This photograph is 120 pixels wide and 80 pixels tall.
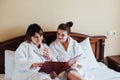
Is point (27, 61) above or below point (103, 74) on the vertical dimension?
above

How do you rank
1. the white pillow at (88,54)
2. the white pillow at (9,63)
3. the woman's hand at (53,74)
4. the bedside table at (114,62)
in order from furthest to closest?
1. the bedside table at (114,62)
2. the white pillow at (88,54)
3. the white pillow at (9,63)
4. the woman's hand at (53,74)

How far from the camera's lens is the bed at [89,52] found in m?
2.49

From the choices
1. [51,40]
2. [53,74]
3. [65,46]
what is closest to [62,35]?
[65,46]

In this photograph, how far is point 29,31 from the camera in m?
2.38

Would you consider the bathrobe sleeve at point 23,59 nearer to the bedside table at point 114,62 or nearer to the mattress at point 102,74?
the mattress at point 102,74

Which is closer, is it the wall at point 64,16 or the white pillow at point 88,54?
the wall at point 64,16

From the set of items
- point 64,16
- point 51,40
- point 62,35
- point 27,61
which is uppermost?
point 64,16

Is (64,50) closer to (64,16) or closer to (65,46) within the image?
(65,46)

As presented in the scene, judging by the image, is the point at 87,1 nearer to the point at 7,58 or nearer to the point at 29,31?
the point at 29,31

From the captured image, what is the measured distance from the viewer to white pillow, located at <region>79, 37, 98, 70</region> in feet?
8.89

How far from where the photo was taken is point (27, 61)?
7.52ft

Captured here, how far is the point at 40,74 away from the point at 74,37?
A: 2.76ft

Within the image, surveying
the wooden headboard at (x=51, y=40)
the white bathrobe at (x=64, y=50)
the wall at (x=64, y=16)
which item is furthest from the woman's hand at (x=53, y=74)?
the wall at (x=64, y=16)

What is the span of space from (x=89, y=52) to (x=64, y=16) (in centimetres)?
56
